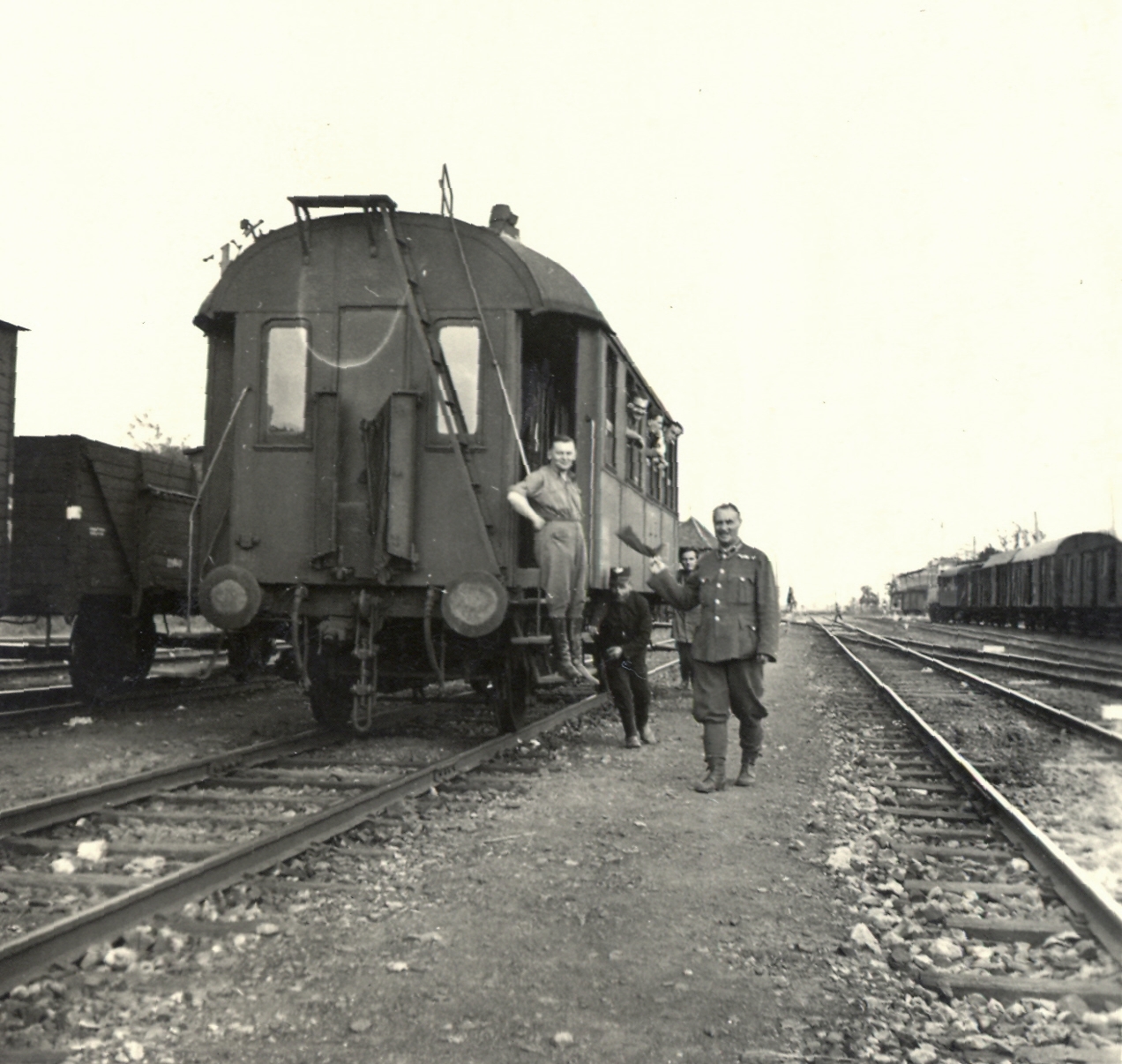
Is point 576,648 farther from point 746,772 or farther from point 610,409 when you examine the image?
point 610,409

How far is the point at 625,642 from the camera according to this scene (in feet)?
29.1

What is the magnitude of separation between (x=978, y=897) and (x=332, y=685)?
5.40 metres

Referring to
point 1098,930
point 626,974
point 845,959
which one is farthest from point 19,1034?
point 1098,930

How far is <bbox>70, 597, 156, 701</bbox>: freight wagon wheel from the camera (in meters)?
11.3

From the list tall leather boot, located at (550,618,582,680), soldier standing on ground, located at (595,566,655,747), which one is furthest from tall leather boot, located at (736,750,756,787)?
soldier standing on ground, located at (595,566,655,747)

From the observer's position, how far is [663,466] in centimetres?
1327

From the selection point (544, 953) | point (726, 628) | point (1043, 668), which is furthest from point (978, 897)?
point (1043, 668)

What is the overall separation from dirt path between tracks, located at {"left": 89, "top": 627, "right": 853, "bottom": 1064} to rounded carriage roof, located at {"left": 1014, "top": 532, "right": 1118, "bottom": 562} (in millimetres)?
26550

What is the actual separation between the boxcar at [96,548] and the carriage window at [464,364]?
4.79 metres

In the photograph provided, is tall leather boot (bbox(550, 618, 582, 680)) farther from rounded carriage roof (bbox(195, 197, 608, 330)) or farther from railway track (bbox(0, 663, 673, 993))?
rounded carriage roof (bbox(195, 197, 608, 330))

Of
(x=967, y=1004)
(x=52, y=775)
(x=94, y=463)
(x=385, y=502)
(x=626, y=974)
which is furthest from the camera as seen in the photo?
(x=94, y=463)

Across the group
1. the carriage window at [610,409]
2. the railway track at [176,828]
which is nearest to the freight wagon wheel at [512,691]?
the railway track at [176,828]

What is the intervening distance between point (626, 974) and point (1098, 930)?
6.07 feet

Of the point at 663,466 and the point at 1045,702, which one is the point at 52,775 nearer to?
the point at 663,466
